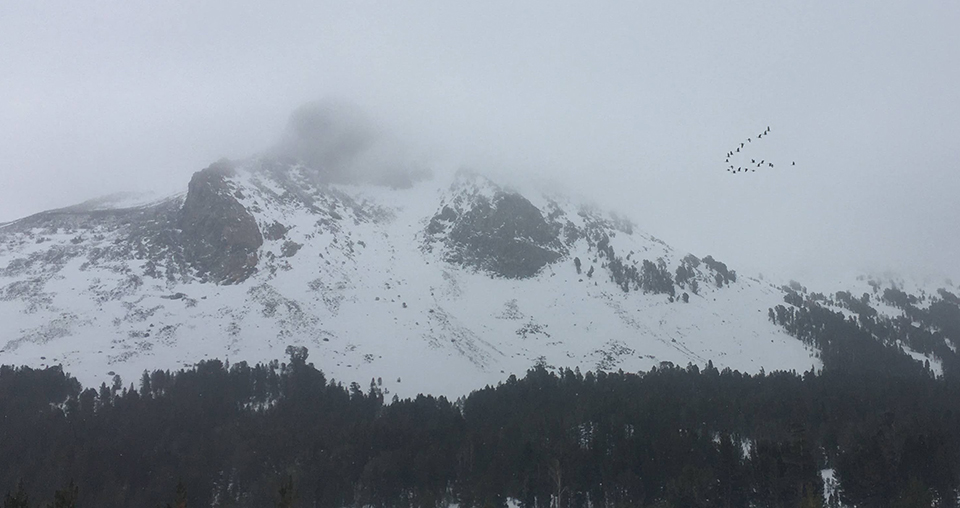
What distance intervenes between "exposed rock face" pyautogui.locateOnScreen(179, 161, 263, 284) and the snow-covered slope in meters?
0.48

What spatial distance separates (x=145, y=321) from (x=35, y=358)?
74.1 ft

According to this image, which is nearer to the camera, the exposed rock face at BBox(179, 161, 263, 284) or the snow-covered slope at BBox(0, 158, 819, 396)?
the snow-covered slope at BBox(0, 158, 819, 396)

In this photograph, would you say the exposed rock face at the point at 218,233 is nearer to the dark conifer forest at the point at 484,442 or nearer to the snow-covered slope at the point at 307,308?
the snow-covered slope at the point at 307,308

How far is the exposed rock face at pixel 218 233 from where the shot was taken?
565ft

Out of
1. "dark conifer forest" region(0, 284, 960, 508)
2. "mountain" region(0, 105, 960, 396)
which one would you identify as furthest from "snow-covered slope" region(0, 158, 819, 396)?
"dark conifer forest" region(0, 284, 960, 508)

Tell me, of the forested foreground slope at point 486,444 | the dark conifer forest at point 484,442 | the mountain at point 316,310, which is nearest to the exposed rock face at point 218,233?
the mountain at point 316,310

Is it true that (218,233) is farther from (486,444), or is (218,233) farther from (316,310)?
(486,444)

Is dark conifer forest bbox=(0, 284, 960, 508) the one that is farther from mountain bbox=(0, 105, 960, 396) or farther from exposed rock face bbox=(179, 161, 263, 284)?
exposed rock face bbox=(179, 161, 263, 284)

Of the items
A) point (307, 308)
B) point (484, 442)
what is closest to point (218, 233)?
point (307, 308)

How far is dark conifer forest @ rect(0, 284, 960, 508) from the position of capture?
71.6 meters

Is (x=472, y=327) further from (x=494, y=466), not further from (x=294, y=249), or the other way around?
(x=494, y=466)

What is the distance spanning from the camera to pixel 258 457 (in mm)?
87750

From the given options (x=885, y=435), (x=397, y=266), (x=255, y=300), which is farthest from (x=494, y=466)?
(x=397, y=266)

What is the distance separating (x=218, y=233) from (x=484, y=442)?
392 ft
